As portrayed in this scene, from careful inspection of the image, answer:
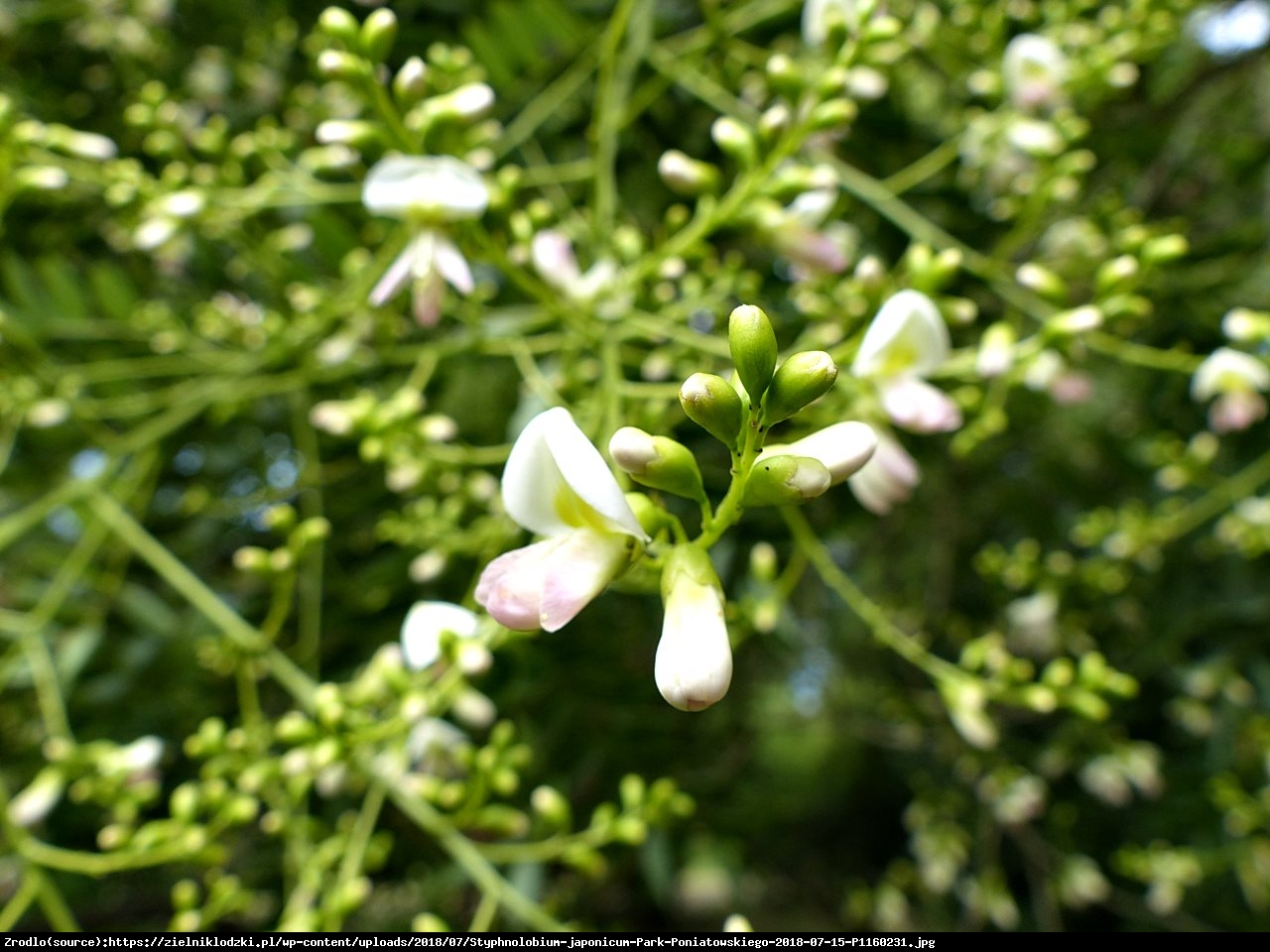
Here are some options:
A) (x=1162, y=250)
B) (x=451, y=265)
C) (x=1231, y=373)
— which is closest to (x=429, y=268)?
(x=451, y=265)

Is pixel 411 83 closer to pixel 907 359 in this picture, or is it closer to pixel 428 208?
pixel 428 208

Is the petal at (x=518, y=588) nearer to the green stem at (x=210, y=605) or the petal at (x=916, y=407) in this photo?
the petal at (x=916, y=407)

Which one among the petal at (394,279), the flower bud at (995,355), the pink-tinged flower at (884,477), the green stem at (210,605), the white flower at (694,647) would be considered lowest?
the green stem at (210,605)

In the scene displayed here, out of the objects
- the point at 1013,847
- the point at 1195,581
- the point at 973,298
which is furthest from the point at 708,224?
the point at 1013,847

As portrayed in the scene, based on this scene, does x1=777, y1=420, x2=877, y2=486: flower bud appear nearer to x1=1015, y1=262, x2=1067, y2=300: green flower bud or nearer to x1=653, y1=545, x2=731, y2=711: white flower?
x1=653, y1=545, x2=731, y2=711: white flower

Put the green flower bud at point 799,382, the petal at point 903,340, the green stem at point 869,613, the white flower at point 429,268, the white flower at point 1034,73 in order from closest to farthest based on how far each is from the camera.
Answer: the green flower bud at point 799,382 → the petal at point 903,340 → the white flower at point 429,268 → the green stem at point 869,613 → the white flower at point 1034,73

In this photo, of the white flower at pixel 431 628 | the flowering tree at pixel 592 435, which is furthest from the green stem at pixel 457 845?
the white flower at pixel 431 628
